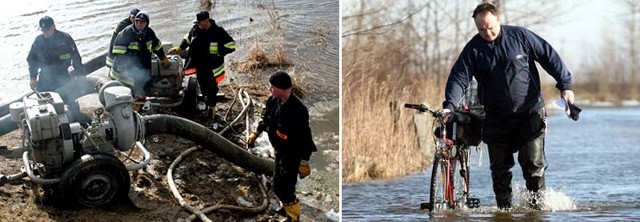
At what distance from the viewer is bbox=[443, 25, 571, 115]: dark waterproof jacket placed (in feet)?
13.1

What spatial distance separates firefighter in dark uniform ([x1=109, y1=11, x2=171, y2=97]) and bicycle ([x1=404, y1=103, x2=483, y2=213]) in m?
2.79

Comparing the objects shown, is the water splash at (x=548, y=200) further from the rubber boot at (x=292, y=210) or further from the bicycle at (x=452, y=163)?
the rubber boot at (x=292, y=210)

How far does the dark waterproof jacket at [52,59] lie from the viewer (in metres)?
6.01

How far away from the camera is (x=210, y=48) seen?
630 centimetres

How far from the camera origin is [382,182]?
4.95 metres

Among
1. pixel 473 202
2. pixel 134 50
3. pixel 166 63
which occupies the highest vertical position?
pixel 134 50

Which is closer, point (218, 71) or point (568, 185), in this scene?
point (568, 185)

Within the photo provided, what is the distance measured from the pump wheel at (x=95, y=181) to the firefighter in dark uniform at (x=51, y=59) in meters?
1.59

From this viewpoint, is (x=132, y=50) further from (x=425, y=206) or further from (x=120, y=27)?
(x=425, y=206)

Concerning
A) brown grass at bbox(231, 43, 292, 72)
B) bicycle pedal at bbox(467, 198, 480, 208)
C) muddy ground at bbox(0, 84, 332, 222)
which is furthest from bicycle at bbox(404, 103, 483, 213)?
brown grass at bbox(231, 43, 292, 72)

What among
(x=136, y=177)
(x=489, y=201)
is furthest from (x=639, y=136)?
(x=136, y=177)

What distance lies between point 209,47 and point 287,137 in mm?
2000

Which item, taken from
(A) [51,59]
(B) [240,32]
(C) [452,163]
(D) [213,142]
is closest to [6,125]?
(A) [51,59]

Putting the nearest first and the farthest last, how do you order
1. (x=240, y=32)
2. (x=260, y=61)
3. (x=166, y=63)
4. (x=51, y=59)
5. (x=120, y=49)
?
(x=51, y=59)
(x=120, y=49)
(x=166, y=63)
(x=260, y=61)
(x=240, y=32)
